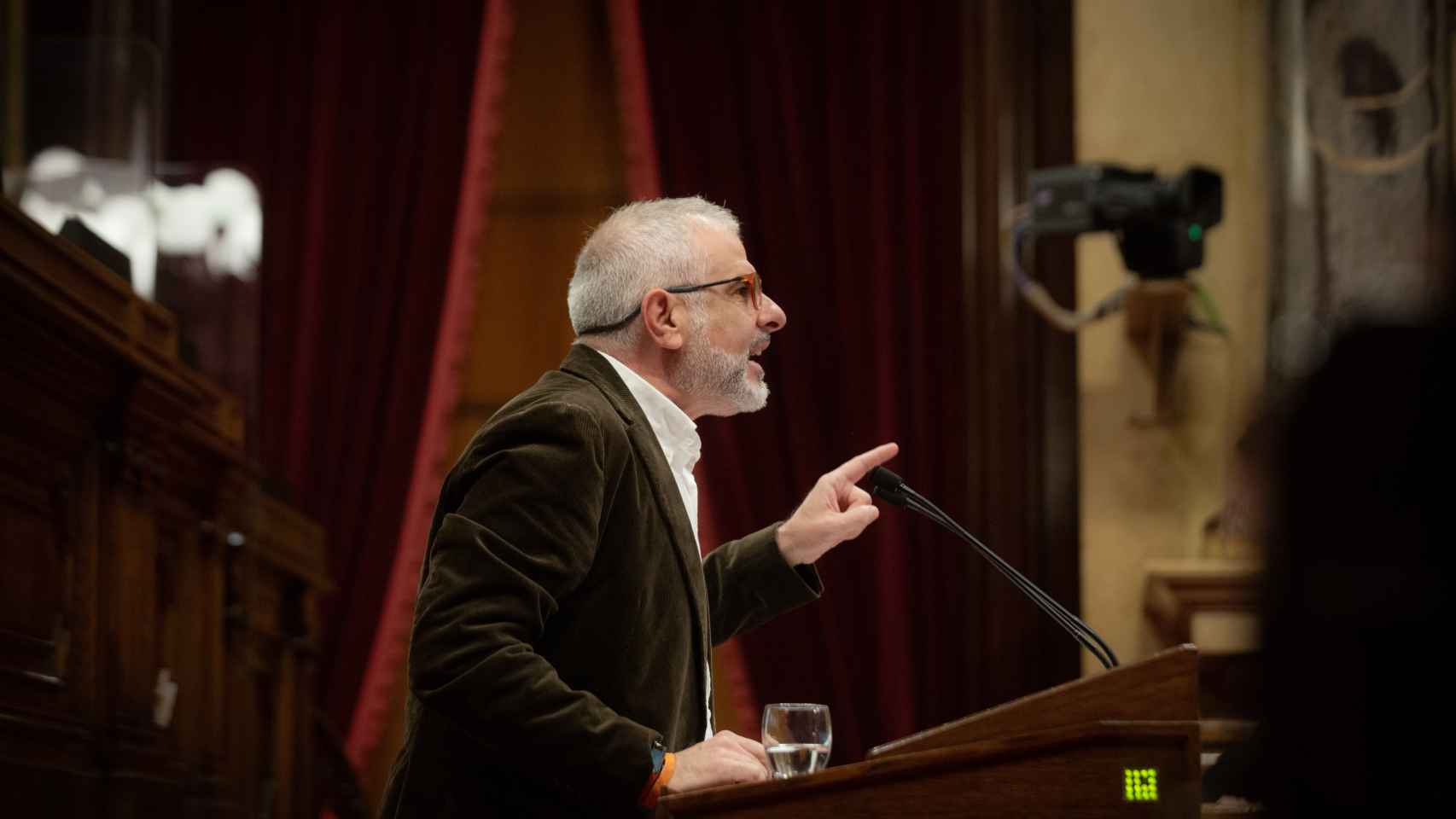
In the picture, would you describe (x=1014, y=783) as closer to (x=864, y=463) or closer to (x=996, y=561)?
(x=996, y=561)

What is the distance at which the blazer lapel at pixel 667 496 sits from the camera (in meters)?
2.09

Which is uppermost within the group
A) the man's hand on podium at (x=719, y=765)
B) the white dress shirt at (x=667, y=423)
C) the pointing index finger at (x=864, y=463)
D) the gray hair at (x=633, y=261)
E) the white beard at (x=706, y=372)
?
the gray hair at (x=633, y=261)

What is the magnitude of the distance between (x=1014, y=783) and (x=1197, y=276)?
3.37 metres

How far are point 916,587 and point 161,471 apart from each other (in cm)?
246

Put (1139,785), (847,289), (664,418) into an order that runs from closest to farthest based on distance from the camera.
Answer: (1139,785)
(664,418)
(847,289)

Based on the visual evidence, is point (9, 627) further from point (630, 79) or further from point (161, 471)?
Answer: point (630, 79)

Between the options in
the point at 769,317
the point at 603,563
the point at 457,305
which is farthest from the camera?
the point at 457,305

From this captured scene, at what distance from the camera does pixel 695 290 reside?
7.84 feet

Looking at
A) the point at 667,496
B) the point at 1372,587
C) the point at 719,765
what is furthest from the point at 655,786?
the point at 1372,587

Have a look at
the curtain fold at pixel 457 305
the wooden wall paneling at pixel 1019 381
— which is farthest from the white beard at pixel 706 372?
the curtain fold at pixel 457 305

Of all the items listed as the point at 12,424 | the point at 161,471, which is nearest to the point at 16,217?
the point at 12,424

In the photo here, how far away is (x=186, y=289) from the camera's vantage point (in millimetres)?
5125

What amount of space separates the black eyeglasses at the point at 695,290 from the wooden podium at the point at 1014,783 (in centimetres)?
87

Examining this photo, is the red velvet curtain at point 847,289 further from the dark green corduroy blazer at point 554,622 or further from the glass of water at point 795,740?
the glass of water at point 795,740
